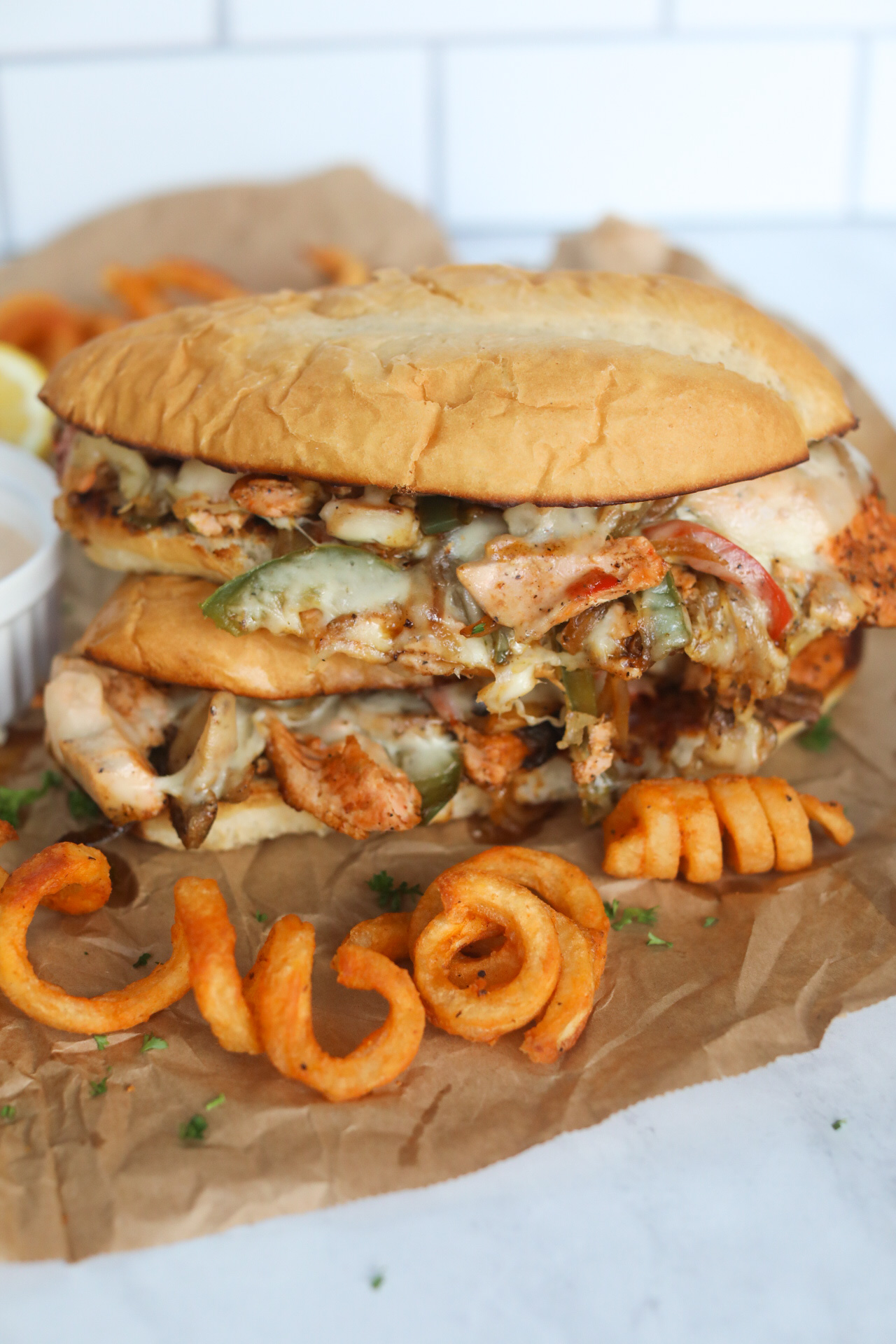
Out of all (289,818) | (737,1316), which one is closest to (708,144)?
(289,818)

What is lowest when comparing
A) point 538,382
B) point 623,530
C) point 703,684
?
point 703,684

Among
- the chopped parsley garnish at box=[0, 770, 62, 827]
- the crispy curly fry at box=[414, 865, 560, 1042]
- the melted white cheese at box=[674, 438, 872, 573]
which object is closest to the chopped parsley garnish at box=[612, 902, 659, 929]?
the crispy curly fry at box=[414, 865, 560, 1042]

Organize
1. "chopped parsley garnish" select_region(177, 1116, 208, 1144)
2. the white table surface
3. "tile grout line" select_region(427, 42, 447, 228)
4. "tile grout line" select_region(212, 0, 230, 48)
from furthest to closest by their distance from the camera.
→ "tile grout line" select_region(427, 42, 447, 228) < "tile grout line" select_region(212, 0, 230, 48) < "chopped parsley garnish" select_region(177, 1116, 208, 1144) < the white table surface

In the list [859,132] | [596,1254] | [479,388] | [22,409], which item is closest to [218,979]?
[596,1254]

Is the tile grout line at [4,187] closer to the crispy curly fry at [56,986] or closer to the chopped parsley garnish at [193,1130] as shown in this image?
the crispy curly fry at [56,986]

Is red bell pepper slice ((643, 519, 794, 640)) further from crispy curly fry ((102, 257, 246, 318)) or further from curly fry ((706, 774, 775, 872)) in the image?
crispy curly fry ((102, 257, 246, 318))

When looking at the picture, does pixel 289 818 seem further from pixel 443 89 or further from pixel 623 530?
pixel 443 89
